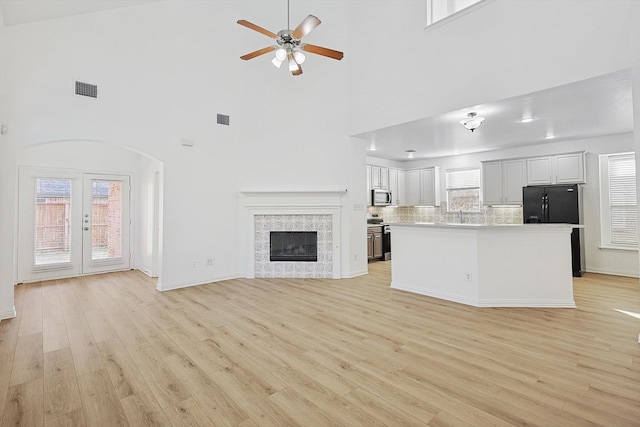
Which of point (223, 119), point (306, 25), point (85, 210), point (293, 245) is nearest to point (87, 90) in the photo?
point (223, 119)

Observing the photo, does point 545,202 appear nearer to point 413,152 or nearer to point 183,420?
point 413,152

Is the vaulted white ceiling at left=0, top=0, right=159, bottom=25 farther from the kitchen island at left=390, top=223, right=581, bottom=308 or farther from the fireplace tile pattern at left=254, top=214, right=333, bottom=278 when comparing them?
the kitchen island at left=390, top=223, right=581, bottom=308

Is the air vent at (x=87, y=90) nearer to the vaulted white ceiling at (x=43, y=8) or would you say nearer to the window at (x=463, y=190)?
the vaulted white ceiling at (x=43, y=8)

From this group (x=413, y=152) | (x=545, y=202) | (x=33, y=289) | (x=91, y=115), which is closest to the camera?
(x=91, y=115)

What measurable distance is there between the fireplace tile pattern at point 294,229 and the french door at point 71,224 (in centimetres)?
319

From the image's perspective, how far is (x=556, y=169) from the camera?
646 cm

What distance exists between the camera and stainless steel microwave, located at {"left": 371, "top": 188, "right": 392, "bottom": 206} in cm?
814

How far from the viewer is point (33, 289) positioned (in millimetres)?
5211

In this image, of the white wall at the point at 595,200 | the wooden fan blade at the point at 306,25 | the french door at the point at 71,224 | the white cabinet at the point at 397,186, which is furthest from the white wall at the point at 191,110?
the white wall at the point at 595,200

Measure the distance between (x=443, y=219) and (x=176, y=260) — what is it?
268 inches

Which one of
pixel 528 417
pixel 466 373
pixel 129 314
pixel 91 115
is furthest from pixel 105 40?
pixel 528 417

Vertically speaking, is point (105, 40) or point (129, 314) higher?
point (105, 40)

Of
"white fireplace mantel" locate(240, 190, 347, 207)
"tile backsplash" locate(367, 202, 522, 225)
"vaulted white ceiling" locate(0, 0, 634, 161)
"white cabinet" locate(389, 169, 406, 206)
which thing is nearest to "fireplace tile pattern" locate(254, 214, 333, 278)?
"white fireplace mantel" locate(240, 190, 347, 207)

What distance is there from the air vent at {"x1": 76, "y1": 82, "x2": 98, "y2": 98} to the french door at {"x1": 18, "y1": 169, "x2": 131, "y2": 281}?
2529 millimetres
